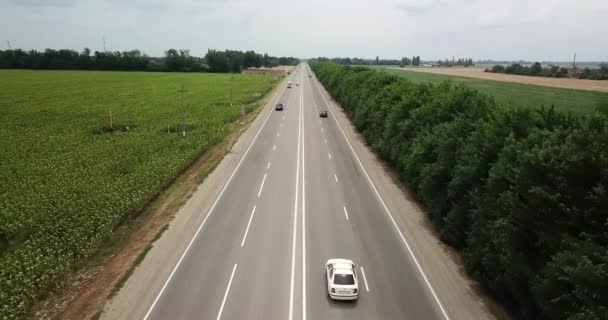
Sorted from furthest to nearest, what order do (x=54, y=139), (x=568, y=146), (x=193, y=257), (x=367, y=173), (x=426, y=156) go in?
(x=54, y=139)
(x=367, y=173)
(x=426, y=156)
(x=193, y=257)
(x=568, y=146)

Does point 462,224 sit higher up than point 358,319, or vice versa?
point 462,224

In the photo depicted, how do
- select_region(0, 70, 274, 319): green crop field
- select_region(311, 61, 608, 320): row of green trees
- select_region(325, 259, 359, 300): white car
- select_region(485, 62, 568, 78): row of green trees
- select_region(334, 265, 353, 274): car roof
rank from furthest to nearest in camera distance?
select_region(485, 62, 568, 78): row of green trees → select_region(0, 70, 274, 319): green crop field → select_region(334, 265, 353, 274): car roof → select_region(325, 259, 359, 300): white car → select_region(311, 61, 608, 320): row of green trees

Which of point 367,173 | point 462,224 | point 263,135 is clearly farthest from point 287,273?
point 263,135

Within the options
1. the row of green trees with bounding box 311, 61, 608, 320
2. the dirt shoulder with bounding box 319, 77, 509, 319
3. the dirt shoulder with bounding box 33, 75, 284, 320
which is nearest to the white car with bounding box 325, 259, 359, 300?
the dirt shoulder with bounding box 319, 77, 509, 319

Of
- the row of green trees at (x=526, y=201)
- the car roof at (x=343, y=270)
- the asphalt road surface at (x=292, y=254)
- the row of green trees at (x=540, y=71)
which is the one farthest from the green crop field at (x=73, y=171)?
the row of green trees at (x=540, y=71)

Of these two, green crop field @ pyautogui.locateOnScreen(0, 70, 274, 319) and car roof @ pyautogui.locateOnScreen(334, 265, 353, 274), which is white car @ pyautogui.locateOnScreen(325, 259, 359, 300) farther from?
green crop field @ pyautogui.locateOnScreen(0, 70, 274, 319)

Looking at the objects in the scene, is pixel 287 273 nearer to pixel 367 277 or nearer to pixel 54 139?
pixel 367 277
